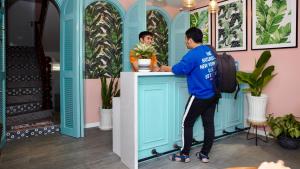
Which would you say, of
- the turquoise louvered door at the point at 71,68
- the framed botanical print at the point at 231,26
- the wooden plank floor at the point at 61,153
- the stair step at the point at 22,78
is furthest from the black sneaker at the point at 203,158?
the stair step at the point at 22,78

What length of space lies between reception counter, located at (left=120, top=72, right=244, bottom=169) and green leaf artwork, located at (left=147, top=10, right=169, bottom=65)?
2.78m

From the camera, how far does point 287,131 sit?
3.38 meters

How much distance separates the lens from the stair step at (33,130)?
12.3 ft

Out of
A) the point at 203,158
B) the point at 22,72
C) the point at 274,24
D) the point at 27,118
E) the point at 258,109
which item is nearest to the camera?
the point at 203,158

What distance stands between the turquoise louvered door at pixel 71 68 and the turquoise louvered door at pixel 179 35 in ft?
8.23

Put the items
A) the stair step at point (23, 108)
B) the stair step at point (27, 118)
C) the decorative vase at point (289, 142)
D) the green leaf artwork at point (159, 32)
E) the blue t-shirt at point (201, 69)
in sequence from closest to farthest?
the blue t-shirt at point (201, 69), the decorative vase at point (289, 142), the stair step at point (27, 118), the stair step at point (23, 108), the green leaf artwork at point (159, 32)

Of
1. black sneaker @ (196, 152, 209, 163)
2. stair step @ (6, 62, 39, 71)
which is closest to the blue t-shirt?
black sneaker @ (196, 152, 209, 163)

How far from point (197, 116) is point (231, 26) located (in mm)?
2612

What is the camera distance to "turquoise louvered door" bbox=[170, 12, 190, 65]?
5.38 metres

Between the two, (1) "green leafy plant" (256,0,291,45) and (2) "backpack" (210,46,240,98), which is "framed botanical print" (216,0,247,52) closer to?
(1) "green leafy plant" (256,0,291,45)

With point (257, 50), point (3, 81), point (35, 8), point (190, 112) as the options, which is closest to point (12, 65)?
point (3, 81)

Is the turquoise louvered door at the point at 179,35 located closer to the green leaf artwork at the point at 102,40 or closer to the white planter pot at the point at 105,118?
the green leaf artwork at the point at 102,40

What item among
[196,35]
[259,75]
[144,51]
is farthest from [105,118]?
[259,75]

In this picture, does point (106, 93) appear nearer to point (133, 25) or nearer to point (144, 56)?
point (133, 25)
